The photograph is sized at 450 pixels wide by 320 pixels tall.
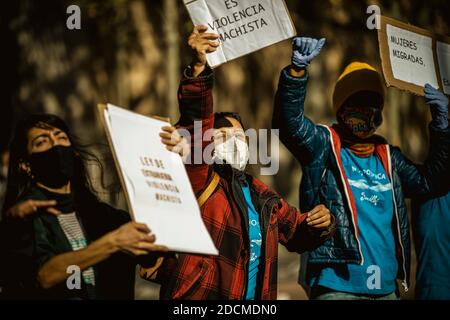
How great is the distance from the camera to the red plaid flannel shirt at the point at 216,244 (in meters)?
4.22

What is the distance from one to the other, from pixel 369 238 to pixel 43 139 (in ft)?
5.83

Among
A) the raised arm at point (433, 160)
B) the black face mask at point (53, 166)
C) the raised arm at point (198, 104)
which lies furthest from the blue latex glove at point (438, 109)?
the black face mask at point (53, 166)

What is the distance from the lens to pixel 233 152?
177 inches

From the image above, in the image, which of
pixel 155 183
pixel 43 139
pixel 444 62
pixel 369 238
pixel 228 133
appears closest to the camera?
pixel 155 183

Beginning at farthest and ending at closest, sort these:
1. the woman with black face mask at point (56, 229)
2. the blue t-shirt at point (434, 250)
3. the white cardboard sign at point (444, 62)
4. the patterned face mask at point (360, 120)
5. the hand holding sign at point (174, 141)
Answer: the white cardboard sign at point (444, 62)
the blue t-shirt at point (434, 250)
the patterned face mask at point (360, 120)
the hand holding sign at point (174, 141)
the woman with black face mask at point (56, 229)

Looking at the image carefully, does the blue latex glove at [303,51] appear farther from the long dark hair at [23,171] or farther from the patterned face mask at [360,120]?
the long dark hair at [23,171]

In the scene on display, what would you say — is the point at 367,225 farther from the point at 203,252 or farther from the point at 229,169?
the point at 203,252

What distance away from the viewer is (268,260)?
4.39 metres

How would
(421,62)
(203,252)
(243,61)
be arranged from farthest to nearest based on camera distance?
1. (243,61)
2. (421,62)
3. (203,252)

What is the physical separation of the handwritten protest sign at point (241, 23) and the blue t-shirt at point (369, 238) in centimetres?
77

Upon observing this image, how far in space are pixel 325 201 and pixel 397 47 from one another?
38.7 inches

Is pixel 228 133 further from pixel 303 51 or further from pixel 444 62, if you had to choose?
pixel 444 62

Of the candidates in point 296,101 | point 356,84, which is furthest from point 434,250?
point 296,101
